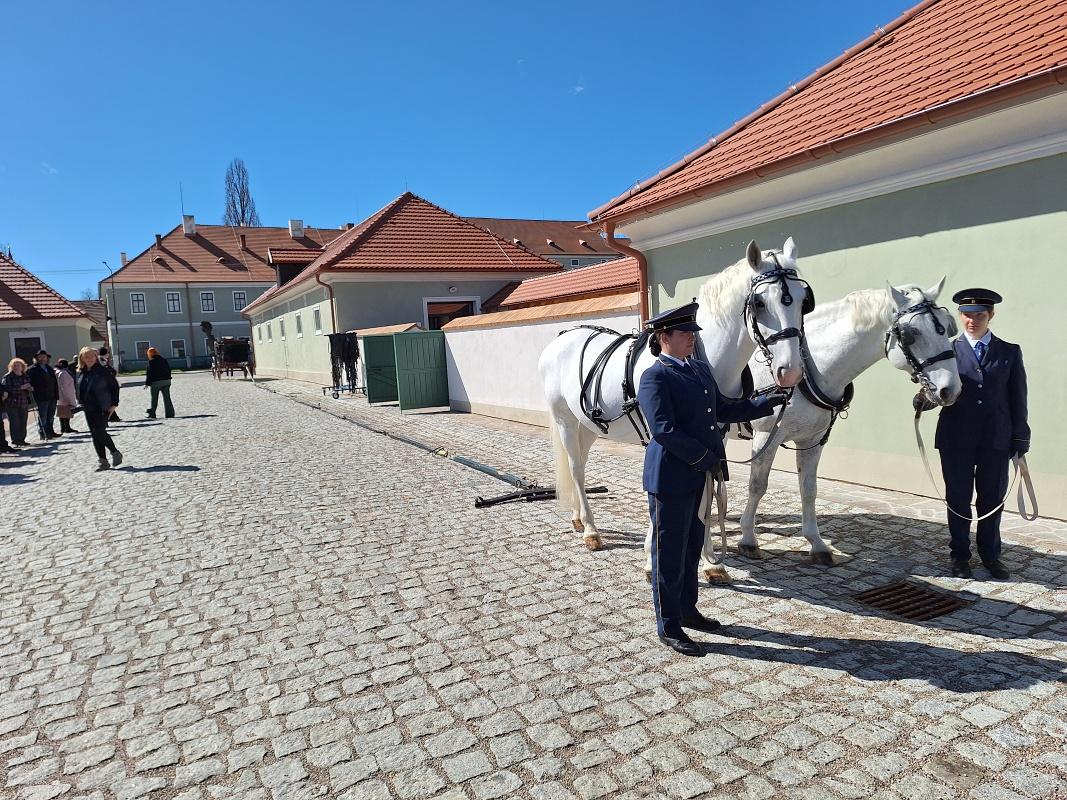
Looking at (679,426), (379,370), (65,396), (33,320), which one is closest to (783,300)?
(679,426)

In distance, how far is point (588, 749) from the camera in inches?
107

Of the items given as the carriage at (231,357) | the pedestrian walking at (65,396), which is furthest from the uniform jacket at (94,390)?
the carriage at (231,357)

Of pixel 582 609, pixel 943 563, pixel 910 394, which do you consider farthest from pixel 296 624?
pixel 910 394

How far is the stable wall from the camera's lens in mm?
12289

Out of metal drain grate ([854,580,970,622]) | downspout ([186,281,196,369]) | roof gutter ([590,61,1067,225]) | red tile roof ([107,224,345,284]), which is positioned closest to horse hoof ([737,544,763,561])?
metal drain grate ([854,580,970,622])

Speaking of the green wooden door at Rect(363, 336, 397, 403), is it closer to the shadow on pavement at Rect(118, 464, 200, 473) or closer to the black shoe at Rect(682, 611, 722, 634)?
the shadow on pavement at Rect(118, 464, 200, 473)

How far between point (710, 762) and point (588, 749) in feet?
1.60

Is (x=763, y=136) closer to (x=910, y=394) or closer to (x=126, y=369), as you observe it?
(x=910, y=394)

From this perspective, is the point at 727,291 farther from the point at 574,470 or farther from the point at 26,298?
the point at 26,298

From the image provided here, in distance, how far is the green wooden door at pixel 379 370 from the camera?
17.4 m

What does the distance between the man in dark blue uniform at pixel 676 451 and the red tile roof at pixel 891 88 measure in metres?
3.74

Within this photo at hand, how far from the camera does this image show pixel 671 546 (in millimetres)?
3506

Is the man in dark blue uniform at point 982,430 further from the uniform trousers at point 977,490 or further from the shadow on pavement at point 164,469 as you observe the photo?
the shadow on pavement at point 164,469

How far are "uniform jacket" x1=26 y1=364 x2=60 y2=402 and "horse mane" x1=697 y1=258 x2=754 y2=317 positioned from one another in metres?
15.1
